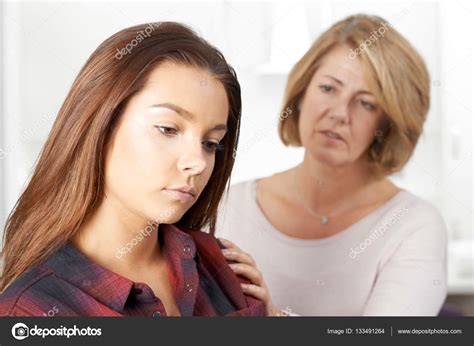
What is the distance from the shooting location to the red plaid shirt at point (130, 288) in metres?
0.98

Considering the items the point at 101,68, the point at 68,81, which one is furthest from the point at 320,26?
the point at 101,68

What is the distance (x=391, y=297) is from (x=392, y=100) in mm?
462

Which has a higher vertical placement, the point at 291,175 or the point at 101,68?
the point at 101,68

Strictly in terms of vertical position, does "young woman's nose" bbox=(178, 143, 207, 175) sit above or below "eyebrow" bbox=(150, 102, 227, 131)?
below

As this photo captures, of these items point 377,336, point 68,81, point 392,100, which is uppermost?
point 392,100

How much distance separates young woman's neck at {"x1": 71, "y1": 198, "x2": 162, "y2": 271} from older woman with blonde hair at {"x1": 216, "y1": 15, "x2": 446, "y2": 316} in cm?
52

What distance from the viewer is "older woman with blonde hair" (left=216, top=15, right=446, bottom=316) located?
1627mm

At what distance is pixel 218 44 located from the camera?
5.22ft

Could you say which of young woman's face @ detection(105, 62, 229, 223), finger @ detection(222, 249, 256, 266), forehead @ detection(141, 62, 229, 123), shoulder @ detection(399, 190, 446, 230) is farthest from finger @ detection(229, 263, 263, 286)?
shoulder @ detection(399, 190, 446, 230)

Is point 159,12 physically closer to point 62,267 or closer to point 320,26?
point 320,26
